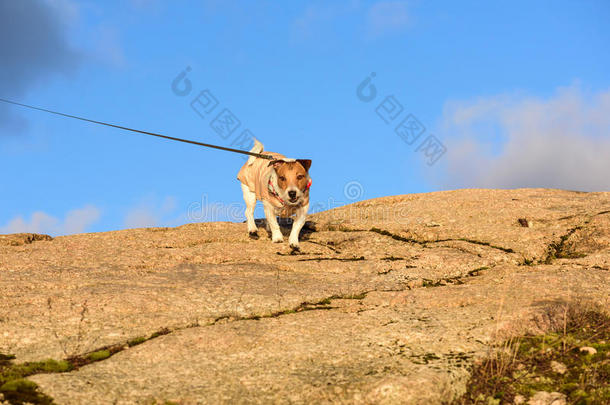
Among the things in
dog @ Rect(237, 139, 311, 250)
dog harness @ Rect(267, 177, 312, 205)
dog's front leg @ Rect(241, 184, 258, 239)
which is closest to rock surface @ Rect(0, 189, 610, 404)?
dog's front leg @ Rect(241, 184, 258, 239)

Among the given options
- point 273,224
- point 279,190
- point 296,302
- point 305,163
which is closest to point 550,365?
point 296,302

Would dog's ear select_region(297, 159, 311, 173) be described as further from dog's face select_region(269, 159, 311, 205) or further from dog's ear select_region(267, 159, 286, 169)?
dog's ear select_region(267, 159, 286, 169)

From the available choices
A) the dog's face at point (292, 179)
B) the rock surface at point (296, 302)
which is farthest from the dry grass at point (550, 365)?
the dog's face at point (292, 179)

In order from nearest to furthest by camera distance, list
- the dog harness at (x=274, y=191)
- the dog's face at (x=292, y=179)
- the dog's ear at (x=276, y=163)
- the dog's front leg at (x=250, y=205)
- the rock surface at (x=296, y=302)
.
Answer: the rock surface at (x=296, y=302) → the dog's face at (x=292, y=179) → the dog's ear at (x=276, y=163) → the dog harness at (x=274, y=191) → the dog's front leg at (x=250, y=205)

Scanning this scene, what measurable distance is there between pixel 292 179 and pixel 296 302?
3.73 metres

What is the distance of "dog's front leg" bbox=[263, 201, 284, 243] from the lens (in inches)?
432

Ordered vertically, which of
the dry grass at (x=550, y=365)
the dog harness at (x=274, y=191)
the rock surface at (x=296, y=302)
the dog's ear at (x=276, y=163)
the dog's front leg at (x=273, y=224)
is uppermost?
the dog's ear at (x=276, y=163)

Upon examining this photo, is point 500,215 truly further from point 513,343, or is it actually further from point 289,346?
point 289,346

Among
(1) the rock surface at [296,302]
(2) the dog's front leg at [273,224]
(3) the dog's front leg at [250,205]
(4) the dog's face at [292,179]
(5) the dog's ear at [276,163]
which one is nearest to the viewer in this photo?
(1) the rock surface at [296,302]

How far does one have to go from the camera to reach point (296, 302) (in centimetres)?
700

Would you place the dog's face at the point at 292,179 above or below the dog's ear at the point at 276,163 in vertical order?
below

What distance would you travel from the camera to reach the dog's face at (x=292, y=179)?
10375 mm

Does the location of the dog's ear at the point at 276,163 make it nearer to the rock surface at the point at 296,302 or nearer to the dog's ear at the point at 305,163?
the dog's ear at the point at 305,163

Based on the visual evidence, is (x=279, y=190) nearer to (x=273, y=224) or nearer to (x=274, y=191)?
(x=274, y=191)
